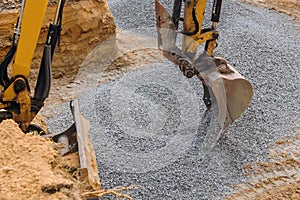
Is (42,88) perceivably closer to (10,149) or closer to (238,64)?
(10,149)

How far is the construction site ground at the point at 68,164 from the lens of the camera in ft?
7.82

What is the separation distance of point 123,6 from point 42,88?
15.5 ft

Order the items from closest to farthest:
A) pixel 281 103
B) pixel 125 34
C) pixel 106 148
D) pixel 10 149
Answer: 1. pixel 10 149
2. pixel 106 148
3. pixel 281 103
4. pixel 125 34

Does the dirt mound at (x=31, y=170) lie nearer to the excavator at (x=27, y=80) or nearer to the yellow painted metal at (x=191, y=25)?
the excavator at (x=27, y=80)

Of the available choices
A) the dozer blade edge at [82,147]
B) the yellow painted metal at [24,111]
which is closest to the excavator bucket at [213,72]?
the dozer blade edge at [82,147]

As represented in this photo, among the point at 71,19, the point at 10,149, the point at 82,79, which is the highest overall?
the point at 10,149

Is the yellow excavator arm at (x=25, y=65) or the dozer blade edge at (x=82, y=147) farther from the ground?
the yellow excavator arm at (x=25, y=65)

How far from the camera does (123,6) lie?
8.32 metres

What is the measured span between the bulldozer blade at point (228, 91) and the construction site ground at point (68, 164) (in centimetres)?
55

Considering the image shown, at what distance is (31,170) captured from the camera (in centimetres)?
249

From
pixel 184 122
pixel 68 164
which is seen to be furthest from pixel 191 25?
pixel 68 164

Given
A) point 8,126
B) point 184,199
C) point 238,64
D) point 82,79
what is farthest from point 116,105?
point 8,126

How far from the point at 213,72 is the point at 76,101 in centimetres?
149

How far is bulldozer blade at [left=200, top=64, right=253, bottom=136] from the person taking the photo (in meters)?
4.70
